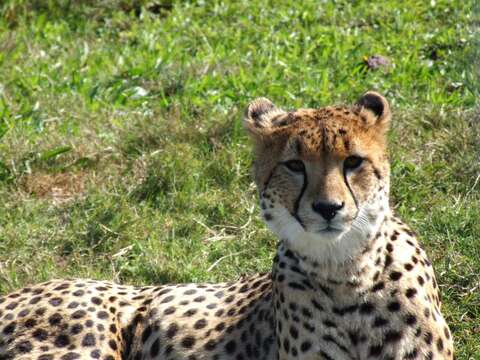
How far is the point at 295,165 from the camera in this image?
329 cm

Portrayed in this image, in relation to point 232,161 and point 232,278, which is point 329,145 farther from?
point 232,161

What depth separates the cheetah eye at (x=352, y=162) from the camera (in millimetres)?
3236

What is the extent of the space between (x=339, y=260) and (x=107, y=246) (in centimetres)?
181

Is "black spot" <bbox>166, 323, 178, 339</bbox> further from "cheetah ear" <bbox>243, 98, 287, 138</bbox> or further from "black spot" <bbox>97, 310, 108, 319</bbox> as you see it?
"cheetah ear" <bbox>243, 98, 287, 138</bbox>

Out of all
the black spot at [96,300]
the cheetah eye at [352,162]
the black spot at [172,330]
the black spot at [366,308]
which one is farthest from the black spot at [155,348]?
the cheetah eye at [352,162]

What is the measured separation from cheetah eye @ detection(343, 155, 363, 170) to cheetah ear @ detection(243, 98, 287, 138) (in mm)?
340

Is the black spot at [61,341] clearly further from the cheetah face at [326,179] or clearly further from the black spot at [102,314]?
the cheetah face at [326,179]

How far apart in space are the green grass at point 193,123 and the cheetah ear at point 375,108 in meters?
1.09

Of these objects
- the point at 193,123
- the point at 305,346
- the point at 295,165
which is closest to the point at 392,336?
the point at 305,346

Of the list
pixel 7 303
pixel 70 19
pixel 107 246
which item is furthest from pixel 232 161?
pixel 70 19

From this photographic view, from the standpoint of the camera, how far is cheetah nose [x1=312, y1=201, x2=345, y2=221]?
3113 millimetres

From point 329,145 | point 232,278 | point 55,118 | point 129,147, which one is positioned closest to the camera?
point 329,145

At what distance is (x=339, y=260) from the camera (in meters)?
3.33

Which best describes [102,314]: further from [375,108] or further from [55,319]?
[375,108]
